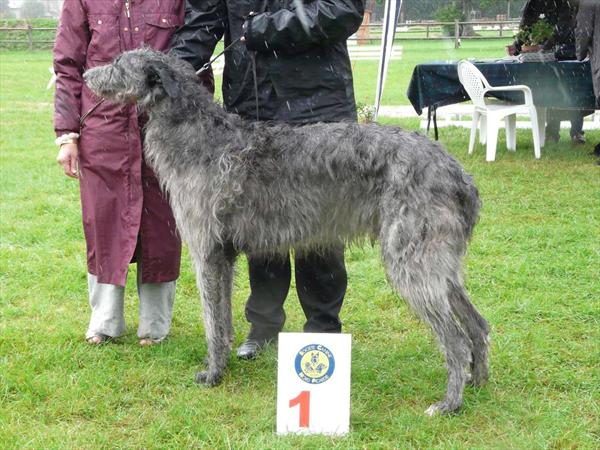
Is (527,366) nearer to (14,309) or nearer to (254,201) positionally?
(254,201)

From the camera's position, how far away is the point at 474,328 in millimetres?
3744

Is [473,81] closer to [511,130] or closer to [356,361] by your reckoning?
[511,130]

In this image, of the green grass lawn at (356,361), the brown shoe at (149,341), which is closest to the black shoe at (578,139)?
the green grass lawn at (356,361)

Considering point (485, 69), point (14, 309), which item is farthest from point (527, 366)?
point (485, 69)

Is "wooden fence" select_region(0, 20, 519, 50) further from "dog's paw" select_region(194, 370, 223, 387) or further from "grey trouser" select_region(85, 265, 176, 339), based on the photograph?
"dog's paw" select_region(194, 370, 223, 387)

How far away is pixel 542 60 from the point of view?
1033cm

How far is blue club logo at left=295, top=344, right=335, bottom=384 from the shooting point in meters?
3.38

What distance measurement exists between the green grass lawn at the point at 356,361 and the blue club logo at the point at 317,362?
0.91 feet

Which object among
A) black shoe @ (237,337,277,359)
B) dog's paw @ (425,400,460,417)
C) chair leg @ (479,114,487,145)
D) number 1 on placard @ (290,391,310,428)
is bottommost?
chair leg @ (479,114,487,145)

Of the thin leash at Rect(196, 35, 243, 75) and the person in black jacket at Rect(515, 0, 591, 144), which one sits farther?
the person in black jacket at Rect(515, 0, 591, 144)

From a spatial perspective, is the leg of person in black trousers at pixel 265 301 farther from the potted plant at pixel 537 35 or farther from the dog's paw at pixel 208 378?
the potted plant at pixel 537 35

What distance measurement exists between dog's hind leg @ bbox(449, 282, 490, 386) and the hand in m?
2.20

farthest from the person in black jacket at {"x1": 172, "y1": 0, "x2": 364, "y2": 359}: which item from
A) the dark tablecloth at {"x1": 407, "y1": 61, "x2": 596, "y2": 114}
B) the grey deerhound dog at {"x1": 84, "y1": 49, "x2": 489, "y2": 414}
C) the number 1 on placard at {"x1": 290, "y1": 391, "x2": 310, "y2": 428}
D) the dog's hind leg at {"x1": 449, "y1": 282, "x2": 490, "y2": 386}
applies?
the dark tablecloth at {"x1": 407, "y1": 61, "x2": 596, "y2": 114}

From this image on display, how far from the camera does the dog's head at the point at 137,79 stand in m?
3.82
